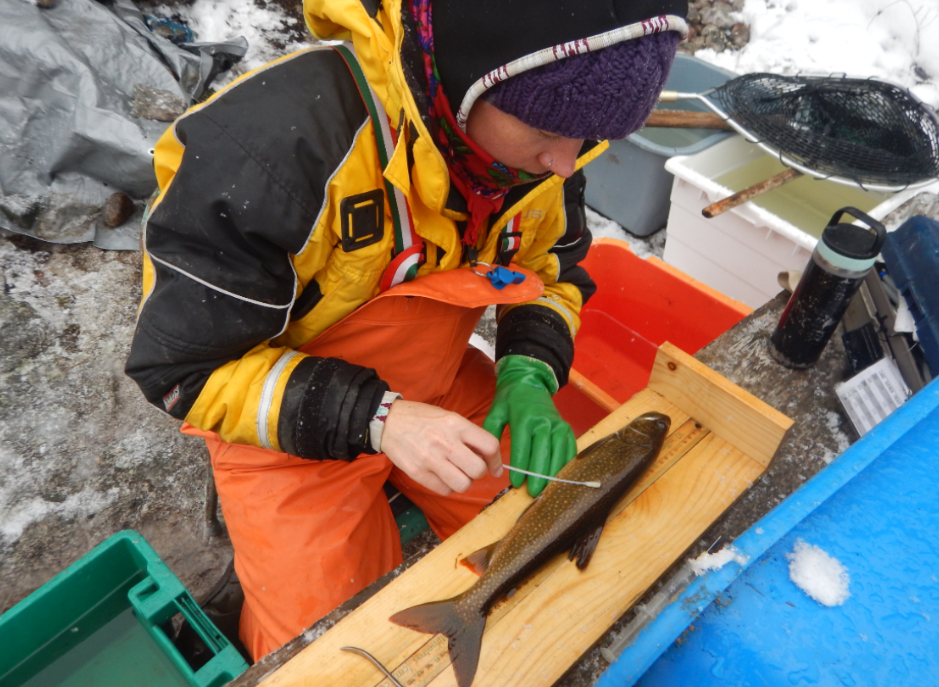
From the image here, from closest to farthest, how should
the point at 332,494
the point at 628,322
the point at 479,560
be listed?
the point at 479,560 < the point at 332,494 < the point at 628,322

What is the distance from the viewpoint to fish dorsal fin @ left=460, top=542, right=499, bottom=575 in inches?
50.8

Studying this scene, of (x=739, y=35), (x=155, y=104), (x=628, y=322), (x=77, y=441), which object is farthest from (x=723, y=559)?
(x=739, y=35)

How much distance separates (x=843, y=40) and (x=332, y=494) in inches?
267

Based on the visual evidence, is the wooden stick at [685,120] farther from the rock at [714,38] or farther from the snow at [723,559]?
the snow at [723,559]

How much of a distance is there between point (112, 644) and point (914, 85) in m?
7.42

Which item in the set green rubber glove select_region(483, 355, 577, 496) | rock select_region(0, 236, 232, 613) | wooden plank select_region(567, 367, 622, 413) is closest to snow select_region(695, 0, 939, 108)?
wooden plank select_region(567, 367, 622, 413)

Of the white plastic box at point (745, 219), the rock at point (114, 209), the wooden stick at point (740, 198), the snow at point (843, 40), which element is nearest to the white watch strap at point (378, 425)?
the wooden stick at point (740, 198)

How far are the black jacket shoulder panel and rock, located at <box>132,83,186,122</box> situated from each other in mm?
2503

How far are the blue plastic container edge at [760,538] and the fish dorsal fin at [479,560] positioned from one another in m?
0.45

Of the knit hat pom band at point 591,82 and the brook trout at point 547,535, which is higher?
the knit hat pom band at point 591,82

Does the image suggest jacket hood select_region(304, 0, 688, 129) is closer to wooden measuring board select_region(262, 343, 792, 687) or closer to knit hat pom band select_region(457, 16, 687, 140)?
knit hat pom band select_region(457, 16, 687, 140)

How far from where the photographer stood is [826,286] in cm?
179

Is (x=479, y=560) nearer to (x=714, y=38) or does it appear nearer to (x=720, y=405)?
(x=720, y=405)

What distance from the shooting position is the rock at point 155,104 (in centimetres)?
343
